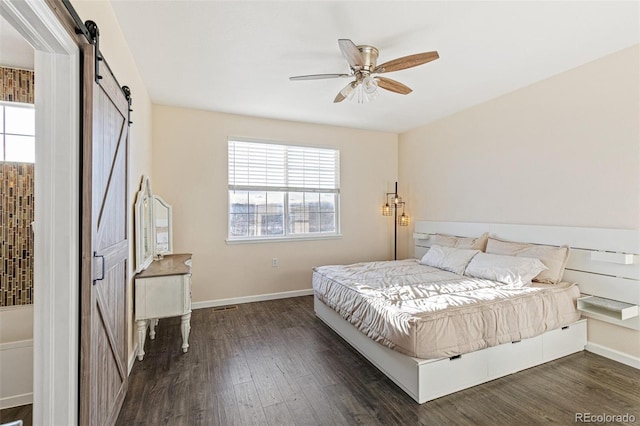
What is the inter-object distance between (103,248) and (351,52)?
6.92 ft

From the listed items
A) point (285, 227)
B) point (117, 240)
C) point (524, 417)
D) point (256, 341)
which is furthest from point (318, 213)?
point (524, 417)

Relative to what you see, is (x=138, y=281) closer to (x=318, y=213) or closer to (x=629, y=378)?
(x=318, y=213)

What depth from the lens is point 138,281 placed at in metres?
2.66

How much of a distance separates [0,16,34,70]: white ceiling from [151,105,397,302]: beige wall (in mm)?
1682

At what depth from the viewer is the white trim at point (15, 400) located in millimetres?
1979

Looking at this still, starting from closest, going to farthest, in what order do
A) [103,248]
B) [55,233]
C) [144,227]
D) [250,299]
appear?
[55,233], [103,248], [144,227], [250,299]

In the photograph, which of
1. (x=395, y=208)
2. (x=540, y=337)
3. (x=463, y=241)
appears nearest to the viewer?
(x=540, y=337)

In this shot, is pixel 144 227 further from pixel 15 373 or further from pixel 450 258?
Result: pixel 450 258

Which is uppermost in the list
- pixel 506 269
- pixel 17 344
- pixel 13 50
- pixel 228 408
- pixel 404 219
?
pixel 13 50

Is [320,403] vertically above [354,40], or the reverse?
[354,40]

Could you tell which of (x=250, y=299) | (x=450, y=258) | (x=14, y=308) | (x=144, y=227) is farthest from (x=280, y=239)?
(x=14, y=308)

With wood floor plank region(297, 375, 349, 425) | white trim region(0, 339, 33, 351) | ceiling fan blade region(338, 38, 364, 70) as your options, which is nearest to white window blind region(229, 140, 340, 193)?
ceiling fan blade region(338, 38, 364, 70)

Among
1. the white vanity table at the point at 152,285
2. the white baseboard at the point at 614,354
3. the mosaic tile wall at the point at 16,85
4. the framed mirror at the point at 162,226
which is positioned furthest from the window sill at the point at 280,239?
the white baseboard at the point at 614,354

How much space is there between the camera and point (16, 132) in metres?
2.24
